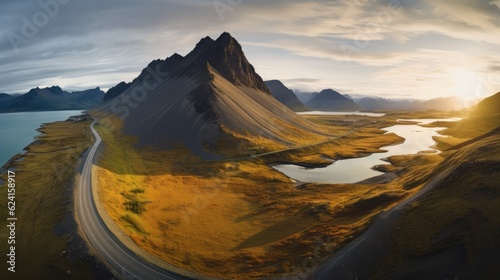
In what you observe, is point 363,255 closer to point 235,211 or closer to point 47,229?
point 235,211

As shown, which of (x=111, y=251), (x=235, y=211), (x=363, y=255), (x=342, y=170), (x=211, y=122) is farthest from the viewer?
(x=211, y=122)

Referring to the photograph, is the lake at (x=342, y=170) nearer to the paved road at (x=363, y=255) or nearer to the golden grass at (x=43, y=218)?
the paved road at (x=363, y=255)

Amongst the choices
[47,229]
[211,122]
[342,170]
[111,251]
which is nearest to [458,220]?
[111,251]

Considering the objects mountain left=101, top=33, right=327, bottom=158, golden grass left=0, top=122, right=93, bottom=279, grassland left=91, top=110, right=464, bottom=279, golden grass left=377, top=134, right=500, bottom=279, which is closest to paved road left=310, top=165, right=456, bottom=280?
golden grass left=377, top=134, right=500, bottom=279

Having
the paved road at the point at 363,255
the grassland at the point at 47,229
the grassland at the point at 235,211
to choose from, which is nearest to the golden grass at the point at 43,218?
the grassland at the point at 47,229

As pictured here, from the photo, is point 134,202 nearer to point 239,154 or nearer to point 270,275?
point 270,275

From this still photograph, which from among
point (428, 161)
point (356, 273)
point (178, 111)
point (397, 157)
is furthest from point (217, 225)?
point (178, 111)
